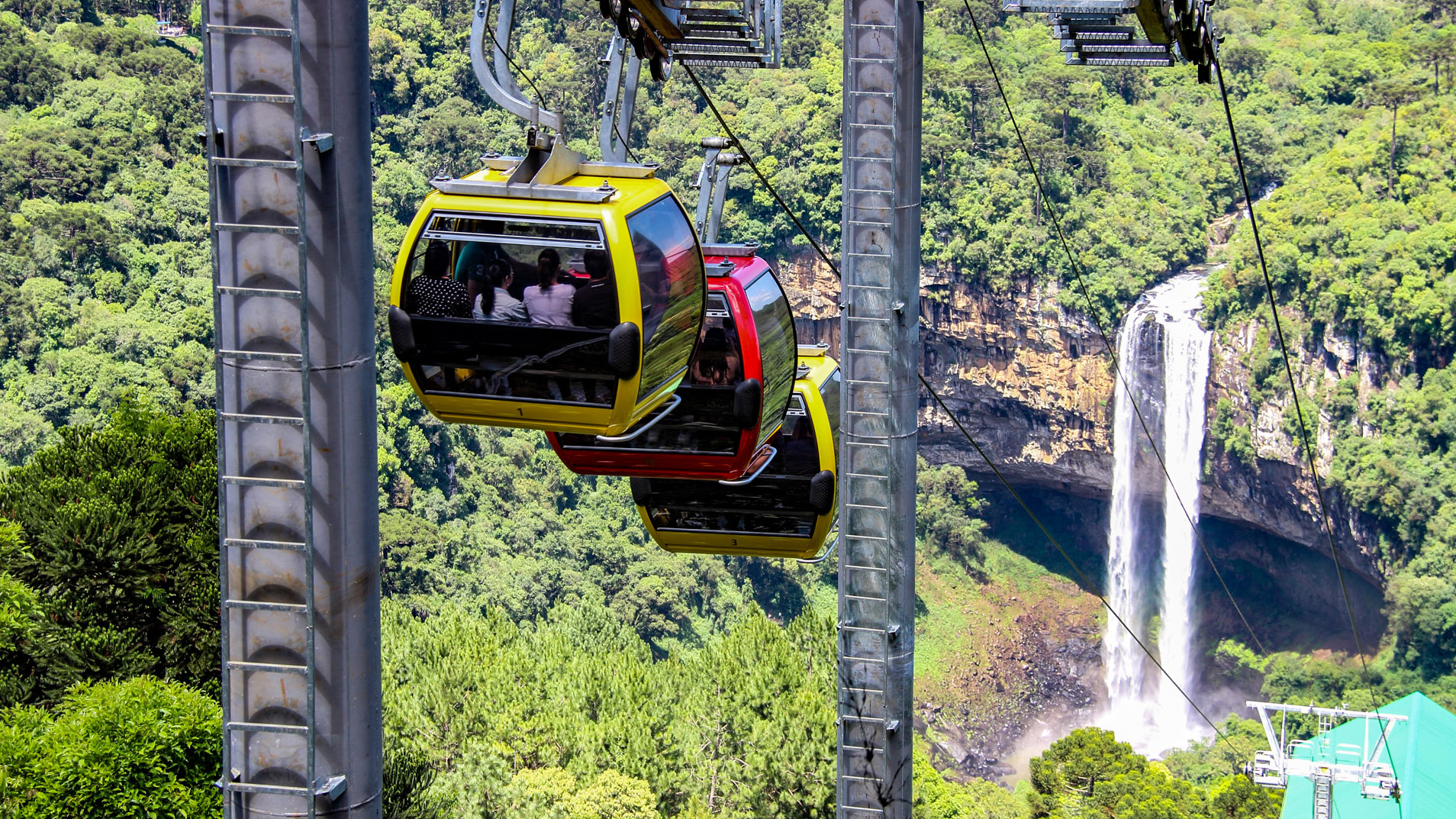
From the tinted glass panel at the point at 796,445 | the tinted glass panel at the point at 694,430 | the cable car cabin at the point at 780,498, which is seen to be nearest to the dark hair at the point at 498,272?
the tinted glass panel at the point at 694,430

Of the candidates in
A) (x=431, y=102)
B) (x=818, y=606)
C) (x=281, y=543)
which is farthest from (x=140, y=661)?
(x=431, y=102)

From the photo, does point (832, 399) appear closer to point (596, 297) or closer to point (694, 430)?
point (694, 430)

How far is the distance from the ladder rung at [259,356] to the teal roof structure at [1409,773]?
2427 cm

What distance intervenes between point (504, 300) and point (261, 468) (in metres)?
4.25

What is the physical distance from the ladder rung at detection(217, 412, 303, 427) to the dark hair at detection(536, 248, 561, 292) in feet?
12.8

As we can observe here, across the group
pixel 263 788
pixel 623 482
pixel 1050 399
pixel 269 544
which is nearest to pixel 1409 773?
pixel 263 788

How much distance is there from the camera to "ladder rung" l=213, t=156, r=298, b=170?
5156 mm

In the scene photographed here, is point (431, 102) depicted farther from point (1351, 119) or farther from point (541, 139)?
point (541, 139)

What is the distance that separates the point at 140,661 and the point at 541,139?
1331cm

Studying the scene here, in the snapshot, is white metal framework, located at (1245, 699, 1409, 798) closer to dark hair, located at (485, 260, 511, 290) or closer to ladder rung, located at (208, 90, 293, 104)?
dark hair, located at (485, 260, 511, 290)

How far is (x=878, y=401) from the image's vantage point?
954 centimetres

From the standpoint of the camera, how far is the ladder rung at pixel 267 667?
5406 millimetres

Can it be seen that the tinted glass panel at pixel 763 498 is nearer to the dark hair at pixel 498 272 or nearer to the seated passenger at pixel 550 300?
the seated passenger at pixel 550 300

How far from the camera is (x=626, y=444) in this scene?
12.6 meters
